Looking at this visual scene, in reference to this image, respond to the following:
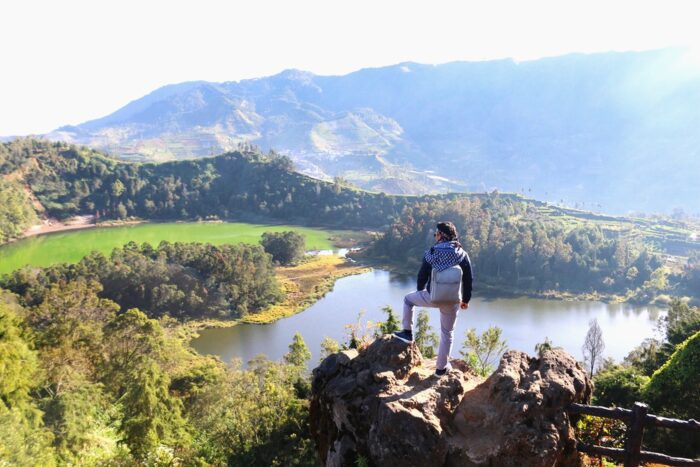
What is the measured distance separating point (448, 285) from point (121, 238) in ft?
326

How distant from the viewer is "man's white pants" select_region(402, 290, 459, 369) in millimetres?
6289

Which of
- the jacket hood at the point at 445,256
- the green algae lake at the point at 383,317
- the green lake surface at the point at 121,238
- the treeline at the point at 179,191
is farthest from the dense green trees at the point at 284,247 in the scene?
the jacket hood at the point at 445,256

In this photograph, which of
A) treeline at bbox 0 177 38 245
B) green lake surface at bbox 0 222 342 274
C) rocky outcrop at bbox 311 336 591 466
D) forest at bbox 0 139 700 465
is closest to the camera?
rocky outcrop at bbox 311 336 591 466

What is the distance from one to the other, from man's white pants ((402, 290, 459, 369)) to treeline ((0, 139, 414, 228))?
10513cm

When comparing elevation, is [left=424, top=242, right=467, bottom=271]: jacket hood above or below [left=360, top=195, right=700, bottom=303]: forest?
above

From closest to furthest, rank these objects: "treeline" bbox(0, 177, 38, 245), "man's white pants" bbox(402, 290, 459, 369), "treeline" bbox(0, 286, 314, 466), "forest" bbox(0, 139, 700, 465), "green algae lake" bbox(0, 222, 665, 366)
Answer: "man's white pants" bbox(402, 290, 459, 369) < "treeline" bbox(0, 286, 314, 466) < "forest" bbox(0, 139, 700, 465) < "green algae lake" bbox(0, 222, 665, 366) < "treeline" bbox(0, 177, 38, 245)

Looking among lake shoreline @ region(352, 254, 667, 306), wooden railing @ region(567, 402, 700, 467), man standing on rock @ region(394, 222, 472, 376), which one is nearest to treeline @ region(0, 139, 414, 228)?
lake shoreline @ region(352, 254, 667, 306)

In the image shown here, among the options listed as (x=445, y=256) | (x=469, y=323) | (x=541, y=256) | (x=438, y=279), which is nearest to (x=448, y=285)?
(x=438, y=279)

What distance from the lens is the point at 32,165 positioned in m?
116

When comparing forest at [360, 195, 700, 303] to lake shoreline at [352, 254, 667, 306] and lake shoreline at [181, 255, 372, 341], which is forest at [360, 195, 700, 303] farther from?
lake shoreline at [181, 255, 372, 341]

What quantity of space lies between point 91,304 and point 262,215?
91.8 metres

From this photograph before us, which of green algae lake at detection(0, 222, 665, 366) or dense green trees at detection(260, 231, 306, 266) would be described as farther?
dense green trees at detection(260, 231, 306, 266)

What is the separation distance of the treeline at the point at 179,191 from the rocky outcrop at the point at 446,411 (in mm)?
105284

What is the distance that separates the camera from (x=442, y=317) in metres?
6.39
